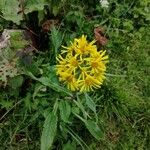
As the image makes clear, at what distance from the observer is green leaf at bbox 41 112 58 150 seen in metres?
2.72

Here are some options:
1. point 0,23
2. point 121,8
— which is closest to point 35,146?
point 0,23

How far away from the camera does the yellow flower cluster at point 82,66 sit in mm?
2553

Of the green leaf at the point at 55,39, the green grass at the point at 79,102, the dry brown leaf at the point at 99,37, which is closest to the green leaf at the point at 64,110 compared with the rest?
the green grass at the point at 79,102

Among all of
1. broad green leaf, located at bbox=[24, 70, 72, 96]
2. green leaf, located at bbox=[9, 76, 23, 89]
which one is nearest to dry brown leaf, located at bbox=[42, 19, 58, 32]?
green leaf, located at bbox=[9, 76, 23, 89]

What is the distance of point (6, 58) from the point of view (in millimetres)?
3027

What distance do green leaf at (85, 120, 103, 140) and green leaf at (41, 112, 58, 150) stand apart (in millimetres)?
245

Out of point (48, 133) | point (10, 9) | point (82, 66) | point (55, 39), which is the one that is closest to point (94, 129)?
point (48, 133)

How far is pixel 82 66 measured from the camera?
102 inches

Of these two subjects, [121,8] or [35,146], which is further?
[121,8]

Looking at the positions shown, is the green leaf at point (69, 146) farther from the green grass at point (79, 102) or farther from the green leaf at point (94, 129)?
the green leaf at point (94, 129)

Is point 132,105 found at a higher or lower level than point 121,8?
lower

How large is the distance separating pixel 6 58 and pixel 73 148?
0.71m

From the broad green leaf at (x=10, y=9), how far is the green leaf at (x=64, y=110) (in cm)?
74

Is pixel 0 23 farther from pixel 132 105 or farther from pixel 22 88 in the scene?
pixel 132 105
